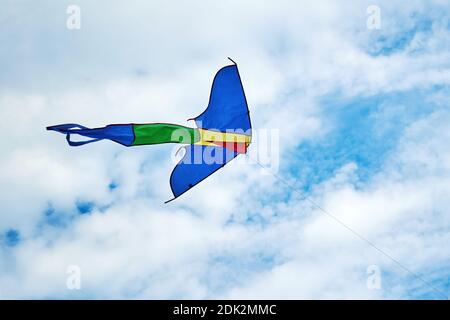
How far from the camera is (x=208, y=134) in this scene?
2108 centimetres

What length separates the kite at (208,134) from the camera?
20234 millimetres

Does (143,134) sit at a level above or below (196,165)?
above

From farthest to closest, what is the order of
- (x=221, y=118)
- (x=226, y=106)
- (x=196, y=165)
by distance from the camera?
(x=221, y=118)
(x=226, y=106)
(x=196, y=165)

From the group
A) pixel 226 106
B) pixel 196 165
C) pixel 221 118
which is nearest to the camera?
pixel 196 165

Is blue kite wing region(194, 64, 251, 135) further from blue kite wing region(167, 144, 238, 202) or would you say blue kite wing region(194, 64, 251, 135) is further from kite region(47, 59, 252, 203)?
blue kite wing region(167, 144, 238, 202)

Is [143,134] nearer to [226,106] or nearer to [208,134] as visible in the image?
[208,134]

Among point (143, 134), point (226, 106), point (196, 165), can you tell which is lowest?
point (196, 165)

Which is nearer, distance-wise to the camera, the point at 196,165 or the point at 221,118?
the point at 196,165

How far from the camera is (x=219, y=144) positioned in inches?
826

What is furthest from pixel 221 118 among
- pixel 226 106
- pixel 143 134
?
pixel 143 134

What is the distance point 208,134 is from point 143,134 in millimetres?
2423
